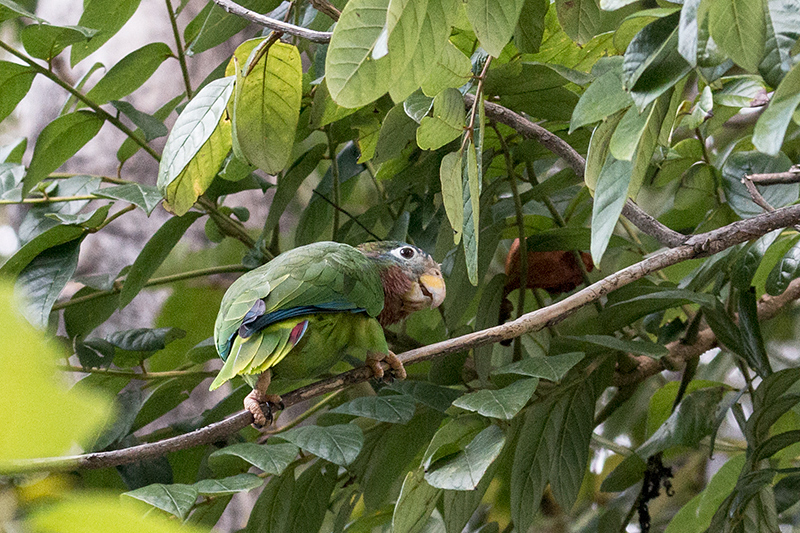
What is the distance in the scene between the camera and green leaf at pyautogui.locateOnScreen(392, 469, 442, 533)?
68 centimetres

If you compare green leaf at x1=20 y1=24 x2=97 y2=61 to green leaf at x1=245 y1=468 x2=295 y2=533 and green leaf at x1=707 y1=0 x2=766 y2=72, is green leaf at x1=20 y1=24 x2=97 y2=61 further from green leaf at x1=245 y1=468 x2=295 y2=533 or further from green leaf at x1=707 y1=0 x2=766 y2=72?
green leaf at x1=707 y1=0 x2=766 y2=72

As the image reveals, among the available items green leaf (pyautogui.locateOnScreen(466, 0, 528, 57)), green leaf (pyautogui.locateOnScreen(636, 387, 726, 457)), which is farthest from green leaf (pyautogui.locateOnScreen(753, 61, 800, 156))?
green leaf (pyautogui.locateOnScreen(636, 387, 726, 457))

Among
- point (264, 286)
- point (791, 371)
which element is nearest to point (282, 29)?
point (264, 286)

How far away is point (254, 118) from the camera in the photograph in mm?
740

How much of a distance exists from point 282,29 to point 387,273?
38 cm

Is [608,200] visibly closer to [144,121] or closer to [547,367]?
[547,367]

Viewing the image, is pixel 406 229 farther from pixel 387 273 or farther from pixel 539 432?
pixel 539 432

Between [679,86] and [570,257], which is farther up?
[679,86]

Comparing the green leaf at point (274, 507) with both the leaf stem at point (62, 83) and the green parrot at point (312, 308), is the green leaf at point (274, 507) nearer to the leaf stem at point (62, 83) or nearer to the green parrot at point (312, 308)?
the green parrot at point (312, 308)

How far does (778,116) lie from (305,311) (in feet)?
1.64

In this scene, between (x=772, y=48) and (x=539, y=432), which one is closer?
(x=772, y=48)

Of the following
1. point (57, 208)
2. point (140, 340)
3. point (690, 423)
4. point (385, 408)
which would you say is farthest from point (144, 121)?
point (690, 423)

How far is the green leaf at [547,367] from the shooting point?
731 mm

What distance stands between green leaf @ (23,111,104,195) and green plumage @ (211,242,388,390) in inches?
13.7
